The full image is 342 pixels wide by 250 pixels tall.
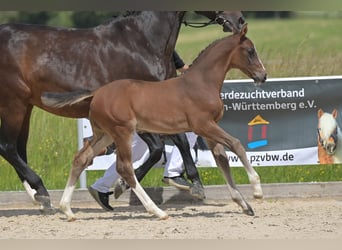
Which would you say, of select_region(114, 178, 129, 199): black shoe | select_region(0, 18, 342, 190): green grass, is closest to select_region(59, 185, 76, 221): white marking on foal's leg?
select_region(114, 178, 129, 199): black shoe

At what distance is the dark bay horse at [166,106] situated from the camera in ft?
19.1

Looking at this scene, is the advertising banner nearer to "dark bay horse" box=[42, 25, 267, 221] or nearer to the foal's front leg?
"dark bay horse" box=[42, 25, 267, 221]

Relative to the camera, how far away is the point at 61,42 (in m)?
6.59

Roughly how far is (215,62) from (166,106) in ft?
1.86

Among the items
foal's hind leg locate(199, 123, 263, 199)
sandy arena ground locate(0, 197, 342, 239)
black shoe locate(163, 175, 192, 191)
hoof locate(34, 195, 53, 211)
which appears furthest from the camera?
black shoe locate(163, 175, 192, 191)

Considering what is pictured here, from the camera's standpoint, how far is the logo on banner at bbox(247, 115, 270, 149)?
752cm

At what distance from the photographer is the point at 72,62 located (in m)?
6.55

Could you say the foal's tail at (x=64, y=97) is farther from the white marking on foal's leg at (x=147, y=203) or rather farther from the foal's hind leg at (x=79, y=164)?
the white marking on foal's leg at (x=147, y=203)

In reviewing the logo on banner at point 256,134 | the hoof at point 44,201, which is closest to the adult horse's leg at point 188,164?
the logo on banner at point 256,134

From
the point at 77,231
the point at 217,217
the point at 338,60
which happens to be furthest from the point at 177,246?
the point at 338,60

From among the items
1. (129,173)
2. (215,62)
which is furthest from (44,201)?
(215,62)

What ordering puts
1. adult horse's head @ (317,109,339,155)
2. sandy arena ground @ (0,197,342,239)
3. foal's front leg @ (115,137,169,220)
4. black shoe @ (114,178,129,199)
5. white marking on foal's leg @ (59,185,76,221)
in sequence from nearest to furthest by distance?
sandy arena ground @ (0,197,342,239) < foal's front leg @ (115,137,169,220) < white marking on foal's leg @ (59,185,76,221) < black shoe @ (114,178,129,199) < adult horse's head @ (317,109,339,155)

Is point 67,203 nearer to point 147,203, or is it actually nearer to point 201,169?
point 147,203

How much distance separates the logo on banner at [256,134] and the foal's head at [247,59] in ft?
4.76
